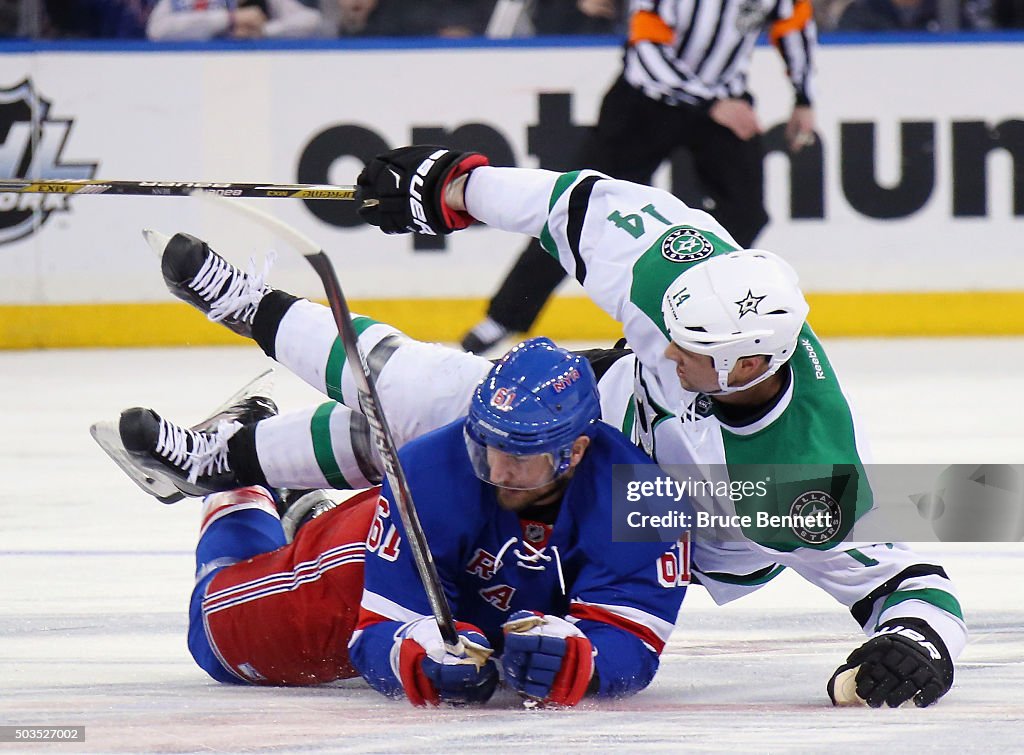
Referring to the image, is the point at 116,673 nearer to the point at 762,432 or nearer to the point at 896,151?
the point at 762,432

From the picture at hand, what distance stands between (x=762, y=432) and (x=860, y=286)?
213 inches

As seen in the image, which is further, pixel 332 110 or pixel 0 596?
pixel 332 110

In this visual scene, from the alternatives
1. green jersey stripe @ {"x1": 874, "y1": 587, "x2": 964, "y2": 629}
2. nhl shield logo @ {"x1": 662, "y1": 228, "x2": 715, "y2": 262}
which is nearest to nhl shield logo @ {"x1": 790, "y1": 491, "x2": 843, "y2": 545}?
green jersey stripe @ {"x1": 874, "y1": 587, "x2": 964, "y2": 629}

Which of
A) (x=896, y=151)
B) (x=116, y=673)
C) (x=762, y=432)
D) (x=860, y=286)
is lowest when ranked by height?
(x=860, y=286)

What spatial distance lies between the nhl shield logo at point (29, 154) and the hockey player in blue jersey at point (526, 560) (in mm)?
5199

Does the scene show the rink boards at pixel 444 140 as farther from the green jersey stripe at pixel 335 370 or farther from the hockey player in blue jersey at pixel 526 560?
the hockey player in blue jersey at pixel 526 560

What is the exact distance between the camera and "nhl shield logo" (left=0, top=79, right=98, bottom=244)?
25.8 feet

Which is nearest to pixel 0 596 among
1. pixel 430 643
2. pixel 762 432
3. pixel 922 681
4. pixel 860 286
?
pixel 430 643

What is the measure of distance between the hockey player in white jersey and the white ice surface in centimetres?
15

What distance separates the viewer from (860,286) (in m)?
8.38

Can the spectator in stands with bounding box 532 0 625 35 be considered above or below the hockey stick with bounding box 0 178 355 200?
below

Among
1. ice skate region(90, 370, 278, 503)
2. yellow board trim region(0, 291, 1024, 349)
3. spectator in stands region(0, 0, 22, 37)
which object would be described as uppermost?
ice skate region(90, 370, 278, 503)

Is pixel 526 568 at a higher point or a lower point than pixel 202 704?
higher

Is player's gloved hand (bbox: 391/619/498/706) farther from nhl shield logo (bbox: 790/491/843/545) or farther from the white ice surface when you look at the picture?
nhl shield logo (bbox: 790/491/843/545)
